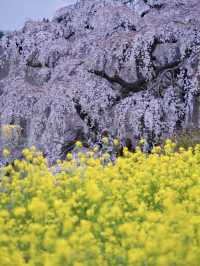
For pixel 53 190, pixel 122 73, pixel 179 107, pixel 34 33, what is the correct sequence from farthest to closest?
1. pixel 34 33
2. pixel 122 73
3. pixel 179 107
4. pixel 53 190

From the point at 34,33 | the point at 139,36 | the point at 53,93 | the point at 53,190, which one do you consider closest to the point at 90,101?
the point at 53,93

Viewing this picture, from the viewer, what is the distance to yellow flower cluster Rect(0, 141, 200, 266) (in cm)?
414

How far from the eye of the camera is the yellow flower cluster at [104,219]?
4.14 m

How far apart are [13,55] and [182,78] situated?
589 cm

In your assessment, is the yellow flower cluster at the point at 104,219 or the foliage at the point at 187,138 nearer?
the yellow flower cluster at the point at 104,219

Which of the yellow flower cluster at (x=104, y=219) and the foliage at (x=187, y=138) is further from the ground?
the foliage at (x=187, y=138)

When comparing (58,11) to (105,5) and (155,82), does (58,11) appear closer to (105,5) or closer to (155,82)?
(105,5)

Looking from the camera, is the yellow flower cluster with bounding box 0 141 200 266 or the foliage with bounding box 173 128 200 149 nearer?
the yellow flower cluster with bounding box 0 141 200 266

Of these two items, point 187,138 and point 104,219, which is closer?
point 104,219

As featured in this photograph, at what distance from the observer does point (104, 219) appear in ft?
17.7

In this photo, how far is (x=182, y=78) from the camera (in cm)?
1380

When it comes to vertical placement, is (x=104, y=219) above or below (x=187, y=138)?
below

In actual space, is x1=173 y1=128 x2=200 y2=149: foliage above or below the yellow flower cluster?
above

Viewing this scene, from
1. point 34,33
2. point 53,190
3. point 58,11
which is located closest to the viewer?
point 53,190
